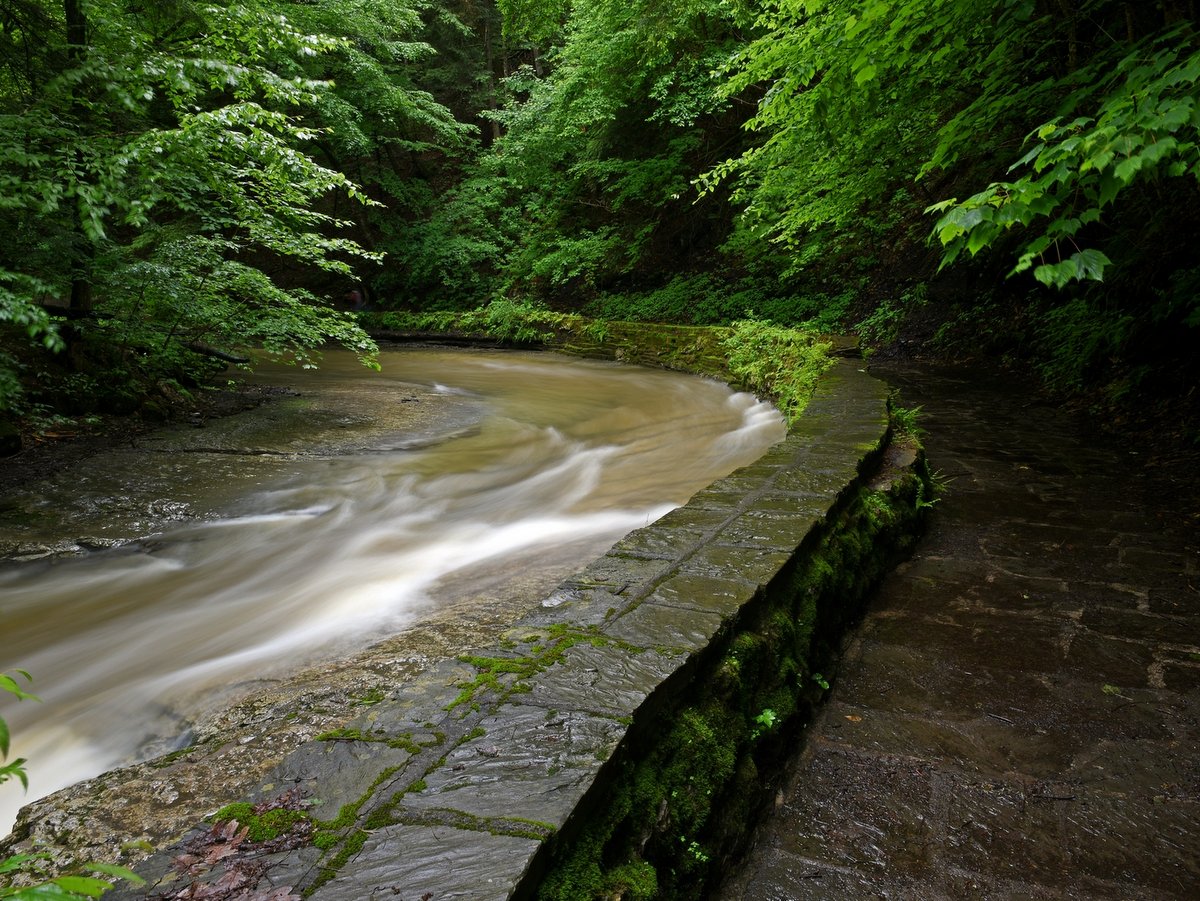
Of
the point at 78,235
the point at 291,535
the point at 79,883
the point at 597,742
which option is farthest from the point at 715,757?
the point at 78,235

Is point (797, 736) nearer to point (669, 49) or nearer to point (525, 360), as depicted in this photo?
point (525, 360)

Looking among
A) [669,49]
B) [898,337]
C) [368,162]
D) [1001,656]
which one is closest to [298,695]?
[1001,656]

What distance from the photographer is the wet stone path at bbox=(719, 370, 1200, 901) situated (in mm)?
1969

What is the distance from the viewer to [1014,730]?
8.39ft

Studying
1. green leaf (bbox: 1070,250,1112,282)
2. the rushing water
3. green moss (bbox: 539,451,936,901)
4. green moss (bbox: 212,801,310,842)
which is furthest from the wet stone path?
the rushing water

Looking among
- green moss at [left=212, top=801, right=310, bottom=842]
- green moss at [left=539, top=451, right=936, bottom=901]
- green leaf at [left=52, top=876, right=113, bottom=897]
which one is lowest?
green moss at [left=539, top=451, right=936, bottom=901]

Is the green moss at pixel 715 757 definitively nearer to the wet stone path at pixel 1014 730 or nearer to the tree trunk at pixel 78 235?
the wet stone path at pixel 1014 730

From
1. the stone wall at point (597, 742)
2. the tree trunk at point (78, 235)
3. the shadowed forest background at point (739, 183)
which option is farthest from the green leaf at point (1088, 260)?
the tree trunk at point (78, 235)

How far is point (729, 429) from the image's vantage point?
8609 millimetres

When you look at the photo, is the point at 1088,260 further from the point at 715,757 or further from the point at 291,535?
the point at 291,535

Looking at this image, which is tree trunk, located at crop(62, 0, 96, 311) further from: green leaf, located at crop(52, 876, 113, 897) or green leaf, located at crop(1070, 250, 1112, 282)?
green leaf, located at crop(1070, 250, 1112, 282)

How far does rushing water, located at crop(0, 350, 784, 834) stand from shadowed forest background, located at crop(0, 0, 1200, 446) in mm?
1387

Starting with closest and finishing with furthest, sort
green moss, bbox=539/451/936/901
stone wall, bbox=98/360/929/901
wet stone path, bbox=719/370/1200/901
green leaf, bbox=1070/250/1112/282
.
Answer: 1. stone wall, bbox=98/360/929/901
2. green moss, bbox=539/451/936/901
3. wet stone path, bbox=719/370/1200/901
4. green leaf, bbox=1070/250/1112/282

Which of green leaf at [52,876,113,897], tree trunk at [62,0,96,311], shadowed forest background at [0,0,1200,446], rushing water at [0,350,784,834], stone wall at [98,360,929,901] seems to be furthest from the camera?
tree trunk at [62,0,96,311]
